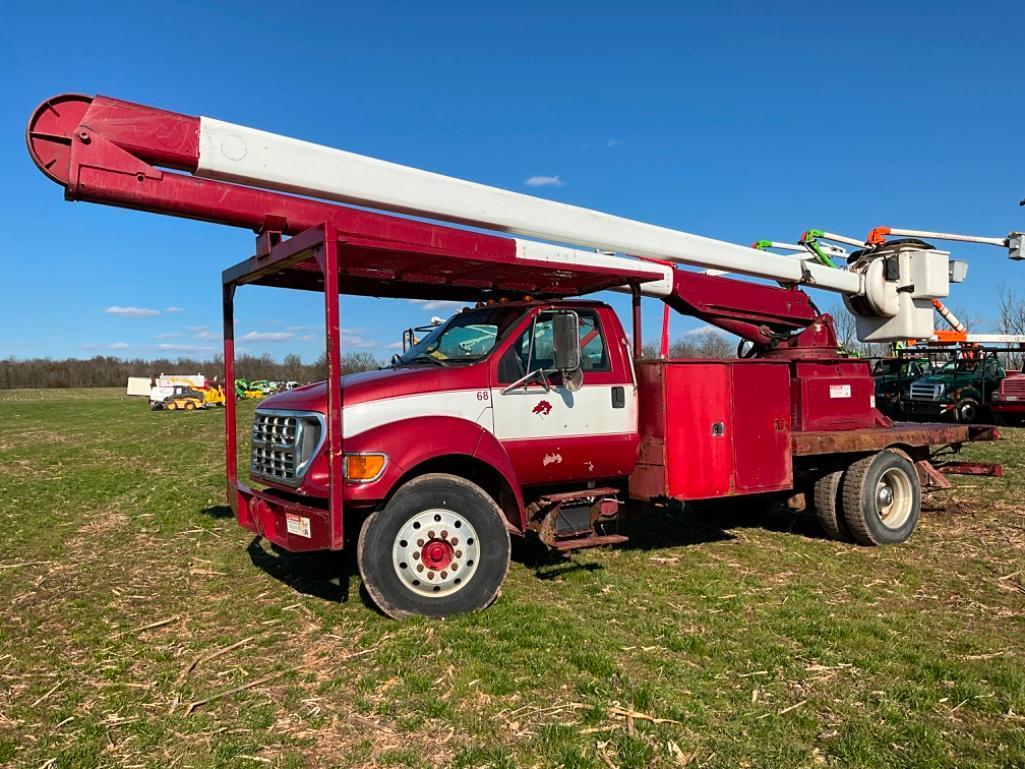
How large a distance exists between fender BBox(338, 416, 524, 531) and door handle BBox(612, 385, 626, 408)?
3.94 feet

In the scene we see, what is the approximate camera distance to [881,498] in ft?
25.9

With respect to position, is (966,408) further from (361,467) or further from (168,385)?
(168,385)

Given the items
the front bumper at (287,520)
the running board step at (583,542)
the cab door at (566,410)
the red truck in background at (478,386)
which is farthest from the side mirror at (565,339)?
the front bumper at (287,520)

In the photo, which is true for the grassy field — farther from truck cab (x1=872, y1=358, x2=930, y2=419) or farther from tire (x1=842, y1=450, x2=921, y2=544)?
truck cab (x1=872, y1=358, x2=930, y2=419)

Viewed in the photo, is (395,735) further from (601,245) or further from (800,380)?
(800,380)

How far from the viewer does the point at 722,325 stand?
823 cm

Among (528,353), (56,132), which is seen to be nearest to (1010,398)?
(528,353)

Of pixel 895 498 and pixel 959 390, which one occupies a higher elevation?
pixel 959 390

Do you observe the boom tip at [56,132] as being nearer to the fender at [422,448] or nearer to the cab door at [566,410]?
the fender at [422,448]

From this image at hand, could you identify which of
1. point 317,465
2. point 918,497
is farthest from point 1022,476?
point 317,465

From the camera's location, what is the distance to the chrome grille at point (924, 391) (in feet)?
74.5

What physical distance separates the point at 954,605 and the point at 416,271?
197 inches

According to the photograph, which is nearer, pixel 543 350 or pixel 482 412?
pixel 482 412

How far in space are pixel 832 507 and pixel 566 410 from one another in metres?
3.60
